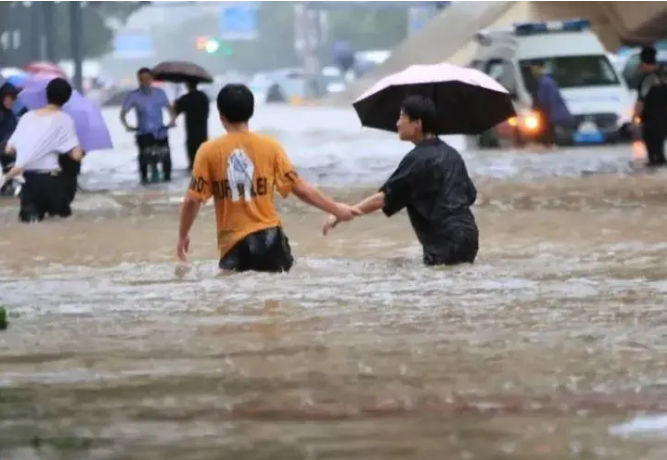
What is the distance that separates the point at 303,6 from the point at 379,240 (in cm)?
9778

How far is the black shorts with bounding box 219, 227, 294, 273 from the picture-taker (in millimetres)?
11070

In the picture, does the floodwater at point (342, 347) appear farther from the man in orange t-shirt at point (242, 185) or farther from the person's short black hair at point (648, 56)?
the person's short black hair at point (648, 56)

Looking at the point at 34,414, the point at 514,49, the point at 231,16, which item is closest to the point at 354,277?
the point at 34,414

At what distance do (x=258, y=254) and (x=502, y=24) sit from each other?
5050cm

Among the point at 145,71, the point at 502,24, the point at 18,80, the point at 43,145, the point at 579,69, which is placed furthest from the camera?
Answer: the point at 502,24

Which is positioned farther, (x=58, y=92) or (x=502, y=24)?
(x=502, y=24)

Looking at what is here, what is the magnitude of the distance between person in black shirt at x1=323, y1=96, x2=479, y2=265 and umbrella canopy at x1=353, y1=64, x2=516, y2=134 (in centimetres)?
155

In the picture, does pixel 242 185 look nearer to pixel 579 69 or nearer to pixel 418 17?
pixel 579 69

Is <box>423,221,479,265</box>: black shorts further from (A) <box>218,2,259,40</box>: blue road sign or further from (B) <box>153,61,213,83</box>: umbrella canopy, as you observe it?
(A) <box>218,2,259,40</box>: blue road sign

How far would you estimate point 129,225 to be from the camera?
58.6 feet

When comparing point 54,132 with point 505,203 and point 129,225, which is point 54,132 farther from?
point 505,203

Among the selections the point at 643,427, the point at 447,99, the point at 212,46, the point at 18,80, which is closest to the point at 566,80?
the point at 18,80

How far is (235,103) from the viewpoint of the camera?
10.8m

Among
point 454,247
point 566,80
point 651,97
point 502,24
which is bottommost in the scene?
point 502,24
